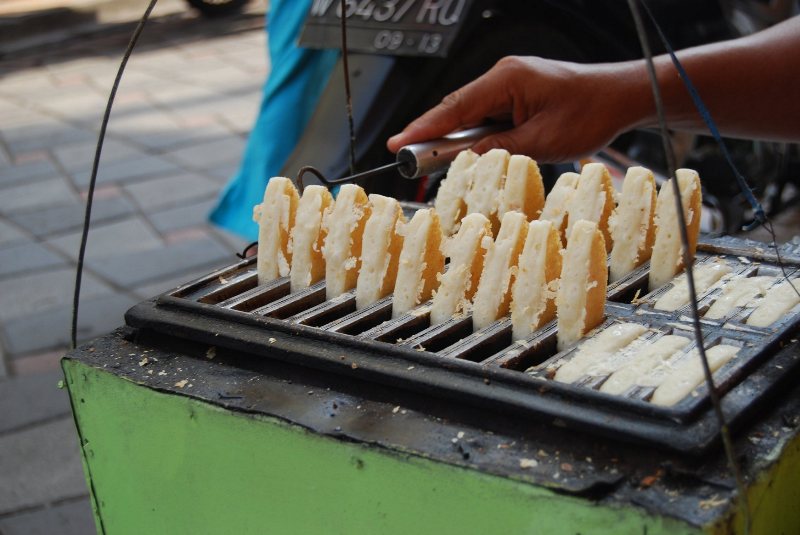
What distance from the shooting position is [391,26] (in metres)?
2.60

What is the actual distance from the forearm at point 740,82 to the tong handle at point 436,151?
0.27 m

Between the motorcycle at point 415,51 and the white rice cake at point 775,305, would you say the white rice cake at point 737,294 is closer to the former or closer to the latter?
the white rice cake at point 775,305

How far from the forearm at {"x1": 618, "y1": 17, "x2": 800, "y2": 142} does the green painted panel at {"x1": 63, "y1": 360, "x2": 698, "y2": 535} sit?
957 millimetres

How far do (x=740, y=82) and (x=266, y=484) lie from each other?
1.12 m

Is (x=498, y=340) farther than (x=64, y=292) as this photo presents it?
No

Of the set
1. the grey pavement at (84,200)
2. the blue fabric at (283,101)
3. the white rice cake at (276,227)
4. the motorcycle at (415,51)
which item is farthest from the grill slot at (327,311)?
the blue fabric at (283,101)

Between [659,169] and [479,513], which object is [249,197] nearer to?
[659,169]

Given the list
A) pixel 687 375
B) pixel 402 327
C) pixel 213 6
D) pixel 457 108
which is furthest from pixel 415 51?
pixel 213 6

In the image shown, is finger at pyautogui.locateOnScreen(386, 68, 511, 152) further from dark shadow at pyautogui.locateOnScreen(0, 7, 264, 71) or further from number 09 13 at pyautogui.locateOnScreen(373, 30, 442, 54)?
dark shadow at pyautogui.locateOnScreen(0, 7, 264, 71)

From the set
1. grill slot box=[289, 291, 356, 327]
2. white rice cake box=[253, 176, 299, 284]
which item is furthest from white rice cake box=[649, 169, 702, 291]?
white rice cake box=[253, 176, 299, 284]

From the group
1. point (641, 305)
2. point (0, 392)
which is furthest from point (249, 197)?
point (641, 305)

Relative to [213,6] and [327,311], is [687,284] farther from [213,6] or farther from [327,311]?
[213,6]

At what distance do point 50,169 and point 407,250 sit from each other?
4.12 meters

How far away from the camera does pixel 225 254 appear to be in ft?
13.2
